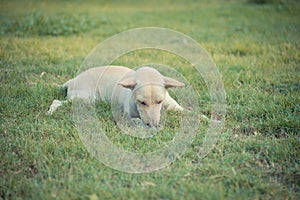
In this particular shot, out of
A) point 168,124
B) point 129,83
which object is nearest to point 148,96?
point 129,83

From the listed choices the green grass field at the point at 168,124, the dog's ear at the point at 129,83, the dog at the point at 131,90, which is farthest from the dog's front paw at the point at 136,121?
the dog's ear at the point at 129,83

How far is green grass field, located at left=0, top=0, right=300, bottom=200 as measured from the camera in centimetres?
341

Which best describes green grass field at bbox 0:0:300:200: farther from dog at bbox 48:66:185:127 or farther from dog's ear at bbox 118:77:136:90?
dog's ear at bbox 118:77:136:90

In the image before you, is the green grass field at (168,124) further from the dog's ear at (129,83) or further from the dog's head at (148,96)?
the dog's ear at (129,83)

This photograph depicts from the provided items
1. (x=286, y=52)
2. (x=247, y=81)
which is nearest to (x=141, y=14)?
(x=286, y=52)

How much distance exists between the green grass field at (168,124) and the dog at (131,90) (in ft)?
0.99

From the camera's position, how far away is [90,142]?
4.20 meters

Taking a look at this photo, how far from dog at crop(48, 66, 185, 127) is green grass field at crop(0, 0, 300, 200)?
A: 30 cm

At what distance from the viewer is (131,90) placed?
4.74 metres

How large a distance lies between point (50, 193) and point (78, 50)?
17.0ft

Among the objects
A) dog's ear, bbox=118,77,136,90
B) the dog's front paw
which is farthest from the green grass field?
dog's ear, bbox=118,77,136,90

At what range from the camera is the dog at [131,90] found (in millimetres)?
4402

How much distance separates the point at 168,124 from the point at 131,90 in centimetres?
58

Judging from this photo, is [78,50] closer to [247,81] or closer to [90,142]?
[247,81]
